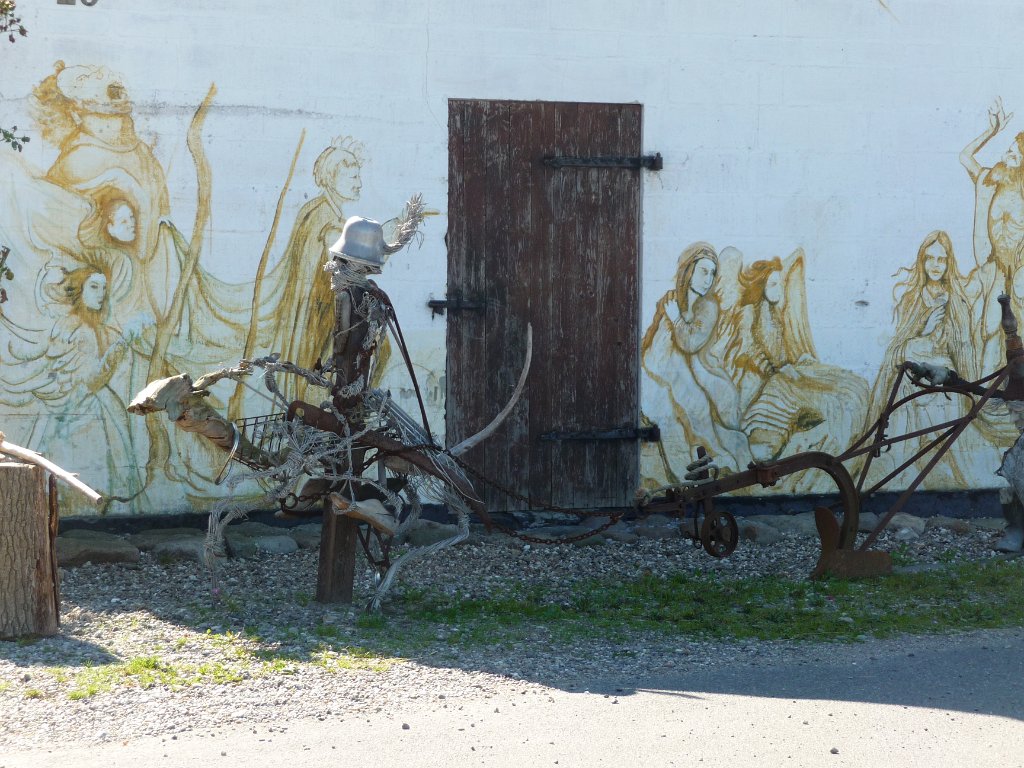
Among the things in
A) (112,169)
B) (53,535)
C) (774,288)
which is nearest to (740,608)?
(774,288)

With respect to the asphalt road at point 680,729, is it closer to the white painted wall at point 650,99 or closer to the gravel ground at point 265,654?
the gravel ground at point 265,654

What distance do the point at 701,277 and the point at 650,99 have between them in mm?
1281

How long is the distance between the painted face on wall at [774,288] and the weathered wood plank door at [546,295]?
1.00m

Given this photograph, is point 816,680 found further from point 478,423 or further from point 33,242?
point 33,242

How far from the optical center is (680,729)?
15.7 ft

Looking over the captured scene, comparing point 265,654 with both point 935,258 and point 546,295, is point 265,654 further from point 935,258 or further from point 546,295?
point 935,258

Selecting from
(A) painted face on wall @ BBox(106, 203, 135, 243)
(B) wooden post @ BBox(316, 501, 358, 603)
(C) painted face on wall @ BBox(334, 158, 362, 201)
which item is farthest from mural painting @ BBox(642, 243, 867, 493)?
(A) painted face on wall @ BBox(106, 203, 135, 243)

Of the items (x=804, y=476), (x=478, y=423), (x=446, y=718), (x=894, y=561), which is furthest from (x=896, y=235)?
(x=446, y=718)

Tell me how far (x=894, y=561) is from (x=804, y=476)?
1.23m

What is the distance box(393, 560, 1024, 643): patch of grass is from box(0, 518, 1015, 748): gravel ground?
22 cm

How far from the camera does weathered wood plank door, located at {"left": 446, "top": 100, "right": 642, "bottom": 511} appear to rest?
8391 millimetres

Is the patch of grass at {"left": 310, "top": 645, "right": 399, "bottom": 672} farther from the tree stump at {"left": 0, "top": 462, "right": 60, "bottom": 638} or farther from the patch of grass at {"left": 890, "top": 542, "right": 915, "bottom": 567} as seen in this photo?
the patch of grass at {"left": 890, "top": 542, "right": 915, "bottom": 567}

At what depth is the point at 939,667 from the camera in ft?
18.7

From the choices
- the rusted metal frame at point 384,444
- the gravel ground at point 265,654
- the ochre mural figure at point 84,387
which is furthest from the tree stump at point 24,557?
the ochre mural figure at point 84,387
